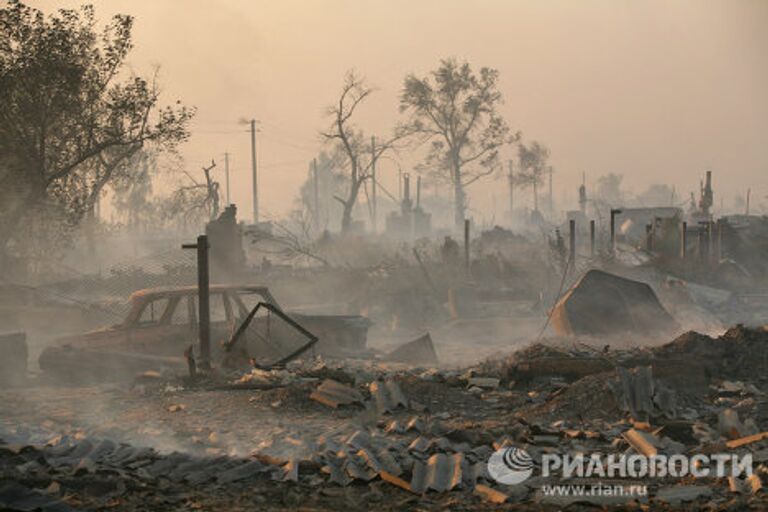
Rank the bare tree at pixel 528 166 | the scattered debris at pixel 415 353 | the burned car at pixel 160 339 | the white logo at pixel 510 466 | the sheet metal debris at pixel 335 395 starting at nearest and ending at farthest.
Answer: the white logo at pixel 510 466 < the sheet metal debris at pixel 335 395 < the burned car at pixel 160 339 < the scattered debris at pixel 415 353 < the bare tree at pixel 528 166

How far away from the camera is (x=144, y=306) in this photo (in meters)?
11.1

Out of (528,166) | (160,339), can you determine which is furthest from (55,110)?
(528,166)

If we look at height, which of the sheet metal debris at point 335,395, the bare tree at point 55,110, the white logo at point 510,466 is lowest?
the white logo at point 510,466

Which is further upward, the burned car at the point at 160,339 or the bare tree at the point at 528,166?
the bare tree at the point at 528,166

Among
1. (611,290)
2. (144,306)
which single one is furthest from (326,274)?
(144,306)

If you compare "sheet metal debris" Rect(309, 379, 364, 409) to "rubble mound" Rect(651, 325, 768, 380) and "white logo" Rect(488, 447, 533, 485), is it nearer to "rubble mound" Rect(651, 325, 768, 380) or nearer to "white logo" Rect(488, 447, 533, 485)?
"white logo" Rect(488, 447, 533, 485)

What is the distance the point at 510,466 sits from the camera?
6234 millimetres

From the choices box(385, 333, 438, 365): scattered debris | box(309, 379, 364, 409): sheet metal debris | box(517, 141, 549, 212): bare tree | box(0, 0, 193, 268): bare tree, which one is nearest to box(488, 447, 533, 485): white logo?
box(309, 379, 364, 409): sheet metal debris

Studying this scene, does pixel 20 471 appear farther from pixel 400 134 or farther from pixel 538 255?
pixel 400 134

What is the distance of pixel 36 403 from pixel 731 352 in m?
8.38

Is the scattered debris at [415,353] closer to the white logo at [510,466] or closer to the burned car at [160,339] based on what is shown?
the burned car at [160,339]

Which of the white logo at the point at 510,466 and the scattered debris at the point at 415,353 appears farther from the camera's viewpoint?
the scattered debris at the point at 415,353

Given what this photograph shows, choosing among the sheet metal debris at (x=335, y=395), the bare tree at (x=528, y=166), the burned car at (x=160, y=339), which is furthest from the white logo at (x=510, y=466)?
the bare tree at (x=528, y=166)

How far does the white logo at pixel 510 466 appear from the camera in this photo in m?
5.99
